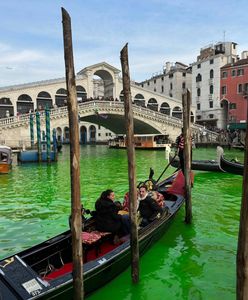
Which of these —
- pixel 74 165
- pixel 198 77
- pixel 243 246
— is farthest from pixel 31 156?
pixel 198 77

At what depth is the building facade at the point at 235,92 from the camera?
105ft

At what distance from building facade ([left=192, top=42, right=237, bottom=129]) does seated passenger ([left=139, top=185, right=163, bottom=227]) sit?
32.3 meters

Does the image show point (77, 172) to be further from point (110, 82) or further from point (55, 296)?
point (110, 82)

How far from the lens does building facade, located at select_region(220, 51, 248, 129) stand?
105 ft

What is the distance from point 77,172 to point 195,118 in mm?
36670

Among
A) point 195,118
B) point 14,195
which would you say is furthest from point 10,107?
point 14,195

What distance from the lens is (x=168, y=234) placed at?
558 centimetres

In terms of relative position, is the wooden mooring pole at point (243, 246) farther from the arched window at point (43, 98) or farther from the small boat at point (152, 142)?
the arched window at point (43, 98)

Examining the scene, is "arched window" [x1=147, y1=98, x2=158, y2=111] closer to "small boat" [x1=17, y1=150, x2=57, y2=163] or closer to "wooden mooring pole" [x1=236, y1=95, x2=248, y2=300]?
"small boat" [x1=17, y1=150, x2=57, y2=163]

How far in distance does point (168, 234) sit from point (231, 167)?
6.86m

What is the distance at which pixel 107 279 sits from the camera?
376 centimetres

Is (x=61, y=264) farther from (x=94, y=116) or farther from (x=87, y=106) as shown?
(x=94, y=116)

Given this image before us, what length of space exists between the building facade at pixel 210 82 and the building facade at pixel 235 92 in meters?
0.71

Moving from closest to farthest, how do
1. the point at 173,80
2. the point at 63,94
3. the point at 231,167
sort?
the point at 231,167 → the point at 63,94 → the point at 173,80
